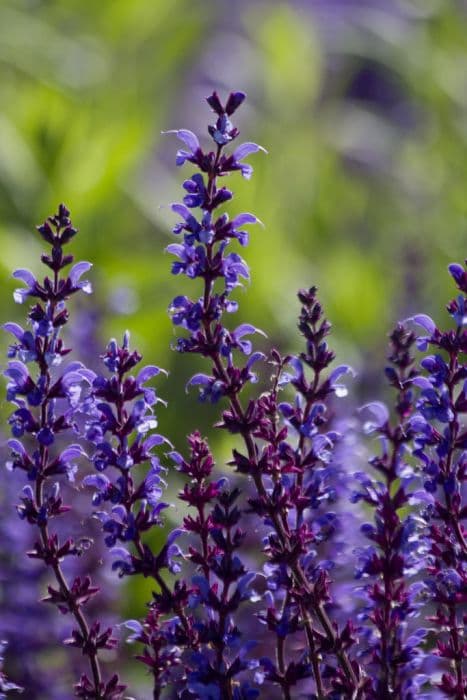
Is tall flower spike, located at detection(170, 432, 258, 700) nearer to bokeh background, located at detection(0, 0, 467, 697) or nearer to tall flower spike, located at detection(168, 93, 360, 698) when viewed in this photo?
tall flower spike, located at detection(168, 93, 360, 698)

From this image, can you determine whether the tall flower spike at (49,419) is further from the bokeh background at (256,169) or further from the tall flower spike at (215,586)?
the bokeh background at (256,169)

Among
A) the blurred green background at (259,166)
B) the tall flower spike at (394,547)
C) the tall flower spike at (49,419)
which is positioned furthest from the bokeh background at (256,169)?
the tall flower spike at (394,547)

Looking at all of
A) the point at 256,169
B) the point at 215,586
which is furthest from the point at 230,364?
the point at 256,169

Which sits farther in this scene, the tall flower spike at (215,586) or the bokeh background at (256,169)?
the bokeh background at (256,169)

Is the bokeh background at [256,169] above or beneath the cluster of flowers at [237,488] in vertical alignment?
above

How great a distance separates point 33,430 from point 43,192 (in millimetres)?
2253

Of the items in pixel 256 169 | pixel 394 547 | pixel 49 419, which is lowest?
pixel 394 547

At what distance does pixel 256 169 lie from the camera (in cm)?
402

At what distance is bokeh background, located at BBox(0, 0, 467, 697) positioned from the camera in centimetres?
323

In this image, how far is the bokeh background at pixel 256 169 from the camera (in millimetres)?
3227

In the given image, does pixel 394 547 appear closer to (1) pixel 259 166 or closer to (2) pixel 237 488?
(2) pixel 237 488

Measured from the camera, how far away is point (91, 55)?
4520 mm

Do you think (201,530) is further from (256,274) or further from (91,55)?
(91,55)

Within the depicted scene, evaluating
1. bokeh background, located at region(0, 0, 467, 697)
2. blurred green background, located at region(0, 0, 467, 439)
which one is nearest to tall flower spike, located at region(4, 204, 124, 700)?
blurred green background, located at region(0, 0, 467, 439)
